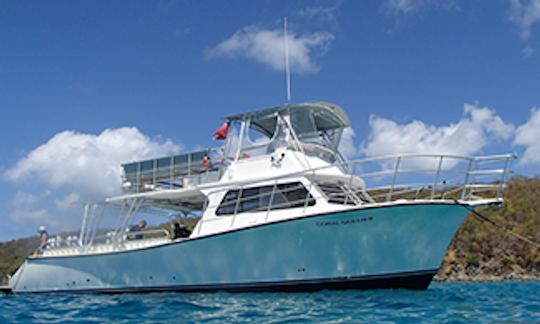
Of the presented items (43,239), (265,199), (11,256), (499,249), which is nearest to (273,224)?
(265,199)

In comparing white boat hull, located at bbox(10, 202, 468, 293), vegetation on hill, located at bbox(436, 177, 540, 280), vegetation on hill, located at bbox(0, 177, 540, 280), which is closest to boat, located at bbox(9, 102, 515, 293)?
white boat hull, located at bbox(10, 202, 468, 293)

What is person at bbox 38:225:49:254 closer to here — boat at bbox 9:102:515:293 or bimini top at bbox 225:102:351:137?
boat at bbox 9:102:515:293

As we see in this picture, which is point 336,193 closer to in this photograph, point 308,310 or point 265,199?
point 265,199

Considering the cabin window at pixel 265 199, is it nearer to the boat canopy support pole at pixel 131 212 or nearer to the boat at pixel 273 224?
the boat at pixel 273 224

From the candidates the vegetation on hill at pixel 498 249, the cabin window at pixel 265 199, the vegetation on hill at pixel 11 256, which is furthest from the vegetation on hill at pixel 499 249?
the vegetation on hill at pixel 11 256

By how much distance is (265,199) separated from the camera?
12695 millimetres

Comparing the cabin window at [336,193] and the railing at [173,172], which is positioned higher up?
the railing at [173,172]

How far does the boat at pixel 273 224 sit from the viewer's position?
10.8 meters

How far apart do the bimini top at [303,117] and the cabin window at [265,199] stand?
7.63 ft

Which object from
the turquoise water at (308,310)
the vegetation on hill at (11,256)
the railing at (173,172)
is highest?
the vegetation on hill at (11,256)

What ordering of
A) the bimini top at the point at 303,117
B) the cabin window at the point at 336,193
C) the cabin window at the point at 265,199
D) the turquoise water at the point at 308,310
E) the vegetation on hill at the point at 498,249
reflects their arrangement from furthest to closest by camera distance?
1. the vegetation on hill at the point at 498,249
2. the bimini top at the point at 303,117
3. the cabin window at the point at 336,193
4. the cabin window at the point at 265,199
5. the turquoise water at the point at 308,310

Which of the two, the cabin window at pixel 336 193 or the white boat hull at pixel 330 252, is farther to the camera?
the cabin window at pixel 336 193

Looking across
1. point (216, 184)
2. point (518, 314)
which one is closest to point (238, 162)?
point (216, 184)

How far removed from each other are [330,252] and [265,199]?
2.43 meters
